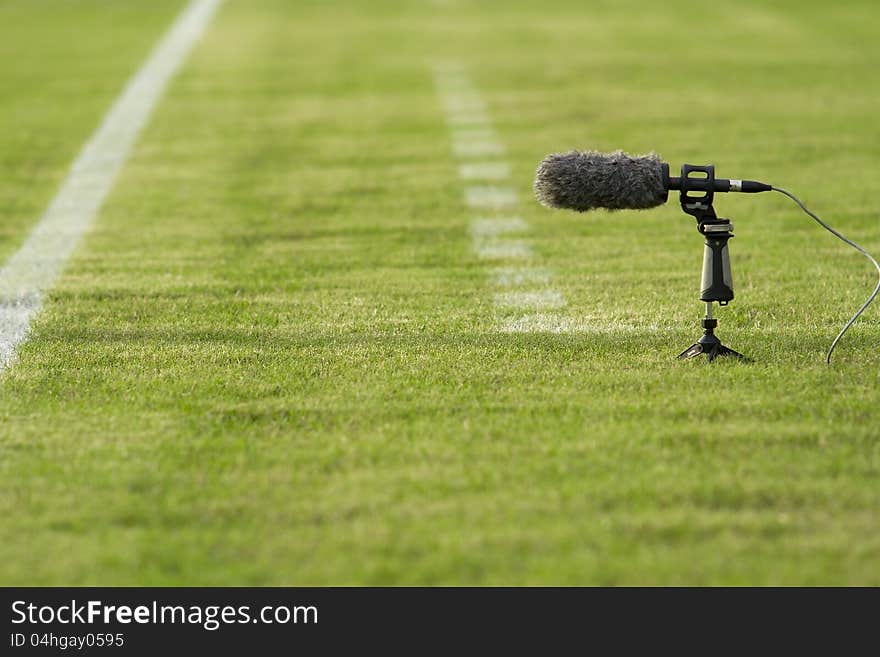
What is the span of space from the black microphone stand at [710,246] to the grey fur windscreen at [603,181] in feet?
0.40

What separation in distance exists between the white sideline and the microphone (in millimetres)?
2347

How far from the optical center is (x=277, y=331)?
5953 mm

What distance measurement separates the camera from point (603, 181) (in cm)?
527

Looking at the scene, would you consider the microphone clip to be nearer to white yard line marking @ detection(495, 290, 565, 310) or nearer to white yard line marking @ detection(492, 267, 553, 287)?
white yard line marking @ detection(495, 290, 565, 310)

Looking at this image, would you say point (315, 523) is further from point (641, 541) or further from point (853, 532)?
point (853, 532)

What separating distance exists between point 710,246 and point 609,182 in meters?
0.47

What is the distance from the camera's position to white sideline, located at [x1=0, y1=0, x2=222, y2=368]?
6512mm

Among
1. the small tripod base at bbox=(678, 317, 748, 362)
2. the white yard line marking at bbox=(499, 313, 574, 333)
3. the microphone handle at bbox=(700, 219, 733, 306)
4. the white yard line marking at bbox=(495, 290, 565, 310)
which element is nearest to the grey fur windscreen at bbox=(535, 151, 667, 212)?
the microphone handle at bbox=(700, 219, 733, 306)

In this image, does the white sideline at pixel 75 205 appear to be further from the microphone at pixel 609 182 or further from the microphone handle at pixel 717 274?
the microphone handle at pixel 717 274

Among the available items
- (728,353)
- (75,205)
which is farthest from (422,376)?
(75,205)

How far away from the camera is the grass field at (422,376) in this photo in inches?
146

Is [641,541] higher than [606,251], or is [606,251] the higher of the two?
[641,541]
